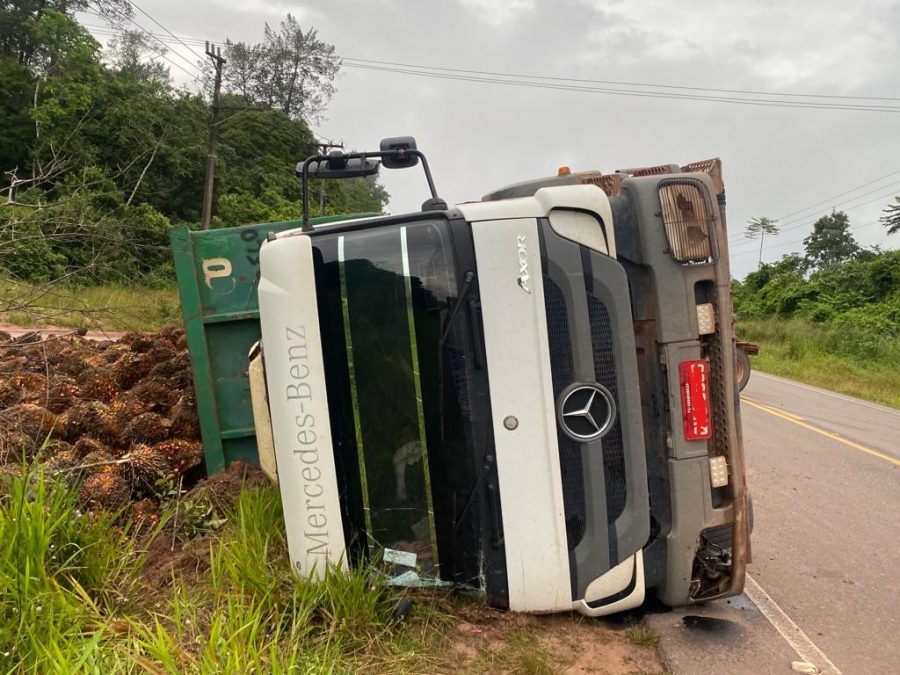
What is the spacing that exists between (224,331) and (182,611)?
1870 millimetres

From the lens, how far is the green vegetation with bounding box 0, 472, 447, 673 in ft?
7.12

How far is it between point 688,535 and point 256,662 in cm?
170

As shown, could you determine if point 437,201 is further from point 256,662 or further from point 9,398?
point 9,398

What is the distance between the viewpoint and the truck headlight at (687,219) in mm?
2578

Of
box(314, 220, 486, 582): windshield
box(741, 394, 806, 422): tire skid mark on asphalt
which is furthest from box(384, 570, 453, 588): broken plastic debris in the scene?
box(741, 394, 806, 422): tire skid mark on asphalt

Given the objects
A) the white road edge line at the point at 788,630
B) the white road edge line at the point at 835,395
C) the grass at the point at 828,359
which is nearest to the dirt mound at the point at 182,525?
the white road edge line at the point at 788,630

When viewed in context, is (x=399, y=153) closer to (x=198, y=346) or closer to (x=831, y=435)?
(x=198, y=346)

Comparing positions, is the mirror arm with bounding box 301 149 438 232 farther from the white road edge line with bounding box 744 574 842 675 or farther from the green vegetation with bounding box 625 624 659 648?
the white road edge line with bounding box 744 574 842 675

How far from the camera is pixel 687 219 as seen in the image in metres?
2.59

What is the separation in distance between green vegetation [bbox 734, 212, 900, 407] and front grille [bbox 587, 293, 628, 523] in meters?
14.1

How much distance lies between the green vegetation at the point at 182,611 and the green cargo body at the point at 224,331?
1021 millimetres

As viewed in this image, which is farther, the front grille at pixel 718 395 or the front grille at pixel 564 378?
the front grille at pixel 718 395

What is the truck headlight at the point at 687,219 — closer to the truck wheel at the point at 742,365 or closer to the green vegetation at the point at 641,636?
the truck wheel at the point at 742,365

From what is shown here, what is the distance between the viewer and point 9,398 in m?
4.48
